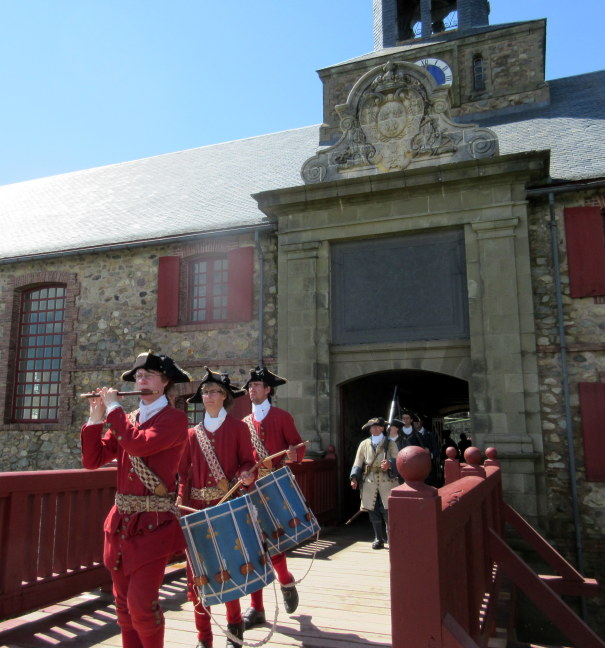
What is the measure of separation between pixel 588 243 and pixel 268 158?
28.7 ft

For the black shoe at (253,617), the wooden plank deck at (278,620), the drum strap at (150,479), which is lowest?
the wooden plank deck at (278,620)

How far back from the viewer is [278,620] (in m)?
5.00

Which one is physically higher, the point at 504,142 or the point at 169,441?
the point at 504,142

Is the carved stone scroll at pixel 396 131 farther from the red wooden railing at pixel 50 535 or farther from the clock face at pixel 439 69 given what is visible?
the red wooden railing at pixel 50 535

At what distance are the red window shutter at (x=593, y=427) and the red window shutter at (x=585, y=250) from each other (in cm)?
152

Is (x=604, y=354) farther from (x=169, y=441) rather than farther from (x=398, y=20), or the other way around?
(x=398, y=20)

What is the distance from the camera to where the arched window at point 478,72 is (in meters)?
14.9

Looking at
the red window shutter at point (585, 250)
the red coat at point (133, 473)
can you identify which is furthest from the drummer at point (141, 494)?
the red window shutter at point (585, 250)

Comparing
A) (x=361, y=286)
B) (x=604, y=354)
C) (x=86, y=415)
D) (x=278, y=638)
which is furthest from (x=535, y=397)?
(x=86, y=415)

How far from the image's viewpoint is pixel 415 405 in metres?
17.2

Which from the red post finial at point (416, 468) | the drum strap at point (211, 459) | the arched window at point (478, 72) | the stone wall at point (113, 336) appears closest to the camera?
the red post finial at point (416, 468)

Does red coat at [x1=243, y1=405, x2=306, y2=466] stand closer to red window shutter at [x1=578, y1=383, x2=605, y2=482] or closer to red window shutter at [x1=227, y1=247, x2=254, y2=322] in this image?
red window shutter at [x1=578, y1=383, x2=605, y2=482]

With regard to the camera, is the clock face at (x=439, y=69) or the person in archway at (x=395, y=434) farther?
the clock face at (x=439, y=69)

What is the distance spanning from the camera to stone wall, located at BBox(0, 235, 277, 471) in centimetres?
1193
